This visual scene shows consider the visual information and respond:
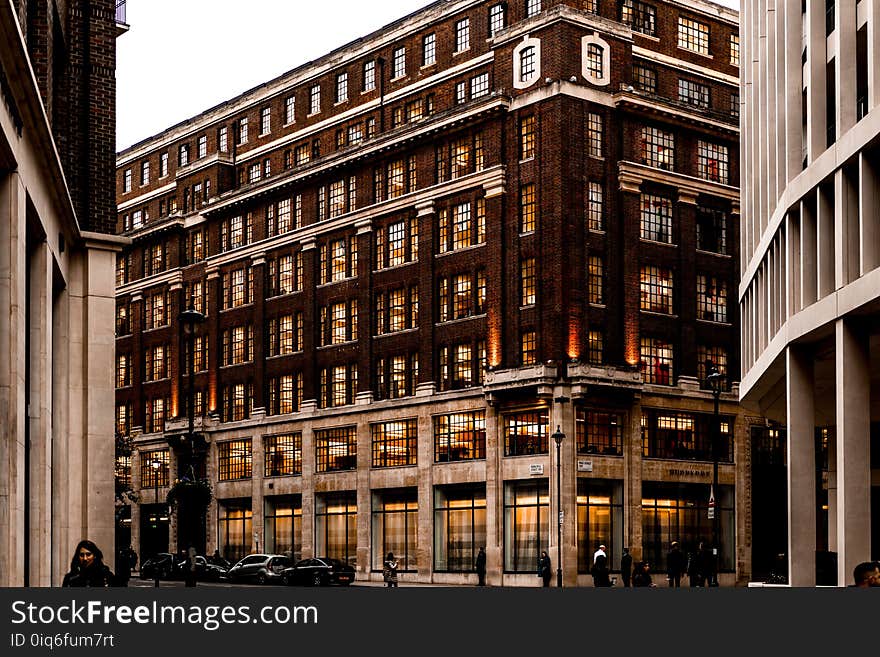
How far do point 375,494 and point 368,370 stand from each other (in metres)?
6.67

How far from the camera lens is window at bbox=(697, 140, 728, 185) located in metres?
73.4

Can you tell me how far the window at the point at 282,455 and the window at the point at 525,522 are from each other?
1761 centimetres

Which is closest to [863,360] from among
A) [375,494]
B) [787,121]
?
[787,121]

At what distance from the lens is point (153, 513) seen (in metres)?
94.3

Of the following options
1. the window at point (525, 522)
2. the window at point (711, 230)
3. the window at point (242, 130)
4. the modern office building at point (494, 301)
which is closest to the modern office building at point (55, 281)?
the modern office building at point (494, 301)

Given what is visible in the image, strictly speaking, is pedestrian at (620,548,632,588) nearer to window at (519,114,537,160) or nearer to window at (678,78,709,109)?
window at (519,114,537,160)

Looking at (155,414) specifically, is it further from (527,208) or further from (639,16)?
(639,16)

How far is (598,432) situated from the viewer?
66.3m

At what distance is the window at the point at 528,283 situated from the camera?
67.1 meters

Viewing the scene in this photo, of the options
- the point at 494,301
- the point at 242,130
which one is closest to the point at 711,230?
the point at 494,301

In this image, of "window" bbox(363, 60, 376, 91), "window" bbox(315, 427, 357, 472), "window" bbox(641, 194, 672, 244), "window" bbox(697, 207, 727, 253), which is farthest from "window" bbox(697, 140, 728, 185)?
"window" bbox(315, 427, 357, 472)

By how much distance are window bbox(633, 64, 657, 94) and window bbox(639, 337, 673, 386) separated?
12778 millimetres
